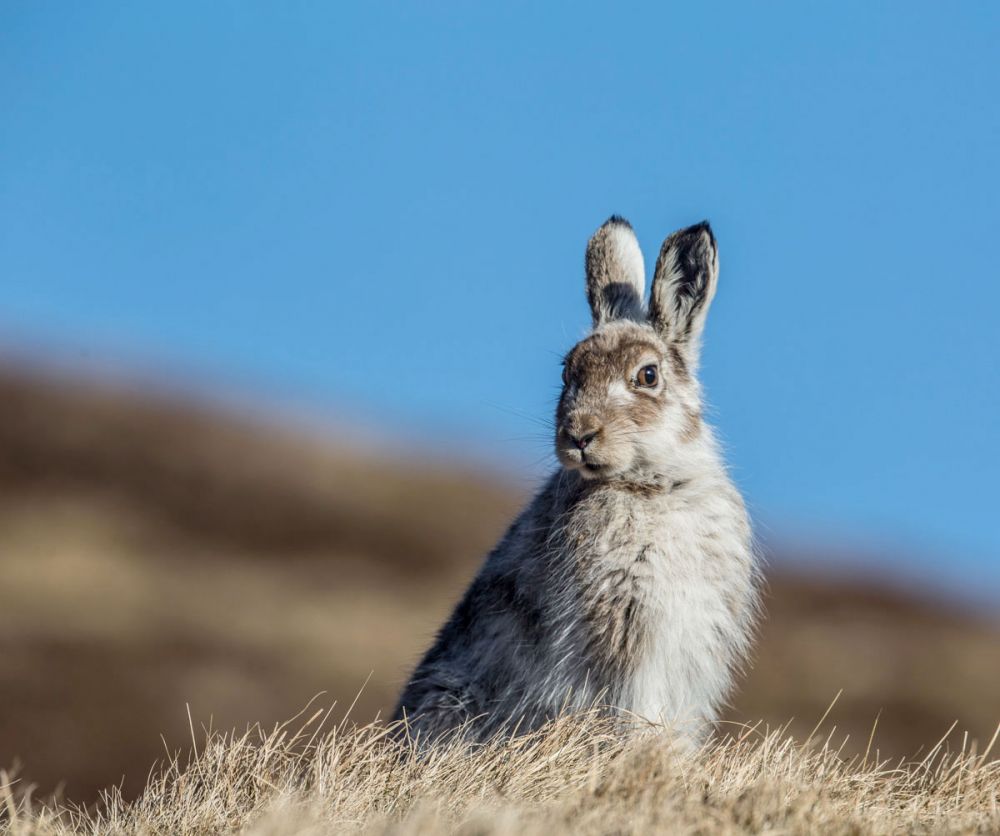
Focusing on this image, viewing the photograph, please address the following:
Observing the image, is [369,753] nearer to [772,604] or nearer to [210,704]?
[210,704]

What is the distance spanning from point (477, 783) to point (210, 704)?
18568 mm

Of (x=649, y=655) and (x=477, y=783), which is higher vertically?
(x=649, y=655)

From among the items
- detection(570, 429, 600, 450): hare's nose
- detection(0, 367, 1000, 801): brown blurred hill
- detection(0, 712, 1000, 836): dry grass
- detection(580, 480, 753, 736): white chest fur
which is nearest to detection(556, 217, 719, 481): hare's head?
detection(570, 429, 600, 450): hare's nose

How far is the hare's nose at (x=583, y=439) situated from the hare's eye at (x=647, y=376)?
644mm

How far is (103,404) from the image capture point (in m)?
Result: 36.3

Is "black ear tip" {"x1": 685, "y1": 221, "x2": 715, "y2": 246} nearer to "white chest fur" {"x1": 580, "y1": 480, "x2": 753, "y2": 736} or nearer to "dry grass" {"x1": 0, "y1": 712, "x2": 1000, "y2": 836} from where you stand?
"white chest fur" {"x1": 580, "y1": 480, "x2": 753, "y2": 736}

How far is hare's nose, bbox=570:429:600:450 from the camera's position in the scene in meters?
8.20

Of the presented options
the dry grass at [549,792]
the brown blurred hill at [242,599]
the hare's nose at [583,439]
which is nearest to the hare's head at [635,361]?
the hare's nose at [583,439]

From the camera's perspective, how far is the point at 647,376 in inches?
343

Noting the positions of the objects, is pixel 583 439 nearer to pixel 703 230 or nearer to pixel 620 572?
pixel 620 572

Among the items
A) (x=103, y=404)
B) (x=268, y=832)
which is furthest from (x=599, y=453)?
(x=103, y=404)

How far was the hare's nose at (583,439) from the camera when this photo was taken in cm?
820

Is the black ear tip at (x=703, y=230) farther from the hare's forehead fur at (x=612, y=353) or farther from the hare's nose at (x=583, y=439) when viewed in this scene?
the hare's nose at (x=583, y=439)

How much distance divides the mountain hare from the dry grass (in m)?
0.56
